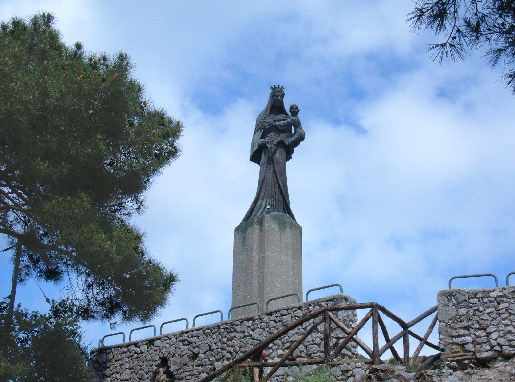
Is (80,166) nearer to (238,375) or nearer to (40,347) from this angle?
(40,347)

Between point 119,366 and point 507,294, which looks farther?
point 119,366

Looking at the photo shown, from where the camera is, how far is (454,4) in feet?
29.4

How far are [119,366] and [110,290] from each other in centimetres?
148

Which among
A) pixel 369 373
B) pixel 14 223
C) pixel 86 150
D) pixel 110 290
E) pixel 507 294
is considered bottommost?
pixel 369 373

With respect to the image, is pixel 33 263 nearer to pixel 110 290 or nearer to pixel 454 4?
pixel 110 290

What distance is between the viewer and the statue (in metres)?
14.3

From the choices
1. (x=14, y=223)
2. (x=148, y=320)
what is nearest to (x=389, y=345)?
(x=148, y=320)

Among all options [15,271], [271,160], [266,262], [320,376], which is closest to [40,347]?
[15,271]

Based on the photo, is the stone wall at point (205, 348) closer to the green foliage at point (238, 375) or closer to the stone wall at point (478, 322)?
the green foliage at point (238, 375)

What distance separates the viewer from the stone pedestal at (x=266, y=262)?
13273mm

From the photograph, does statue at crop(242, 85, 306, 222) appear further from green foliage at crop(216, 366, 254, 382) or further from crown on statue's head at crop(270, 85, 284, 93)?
green foliage at crop(216, 366, 254, 382)

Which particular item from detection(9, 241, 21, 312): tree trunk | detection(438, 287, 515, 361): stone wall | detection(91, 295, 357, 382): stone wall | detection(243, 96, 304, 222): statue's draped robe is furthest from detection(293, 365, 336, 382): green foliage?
detection(9, 241, 21, 312): tree trunk

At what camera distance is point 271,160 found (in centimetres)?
1468

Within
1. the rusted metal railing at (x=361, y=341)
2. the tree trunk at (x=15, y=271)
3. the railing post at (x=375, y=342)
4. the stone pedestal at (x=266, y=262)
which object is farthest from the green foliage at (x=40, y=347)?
the railing post at (x=375, y=342)
